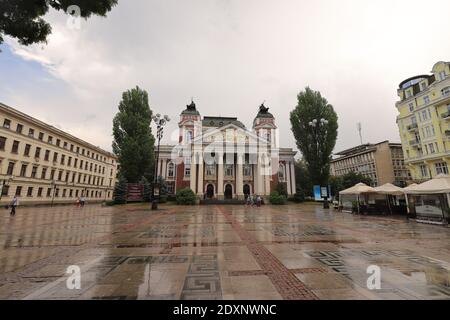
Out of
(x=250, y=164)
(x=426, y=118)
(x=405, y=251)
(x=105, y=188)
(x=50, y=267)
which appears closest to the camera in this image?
(x=50, y=267)

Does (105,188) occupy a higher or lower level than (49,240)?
higher

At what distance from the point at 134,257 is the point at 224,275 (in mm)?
2577

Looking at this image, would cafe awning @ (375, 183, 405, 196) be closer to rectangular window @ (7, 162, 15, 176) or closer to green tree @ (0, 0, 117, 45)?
green tree @ (0, 0, 117, 45)

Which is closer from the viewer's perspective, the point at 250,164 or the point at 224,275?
the point at 224,275

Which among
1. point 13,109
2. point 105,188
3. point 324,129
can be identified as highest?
point 13,109

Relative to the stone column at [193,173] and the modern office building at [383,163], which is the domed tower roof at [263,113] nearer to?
the stone column at [193,173]

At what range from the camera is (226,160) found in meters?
39.5

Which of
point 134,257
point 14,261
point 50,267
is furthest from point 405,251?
point 14,261

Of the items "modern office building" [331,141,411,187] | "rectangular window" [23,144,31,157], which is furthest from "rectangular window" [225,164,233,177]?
"modern office building" [331,141,411,187]

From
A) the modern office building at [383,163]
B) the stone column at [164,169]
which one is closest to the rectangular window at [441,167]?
the modern office building at [383,163]

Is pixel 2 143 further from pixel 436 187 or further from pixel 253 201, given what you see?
pixel 436 187

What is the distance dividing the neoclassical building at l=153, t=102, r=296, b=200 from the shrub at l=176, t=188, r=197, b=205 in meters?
3.33

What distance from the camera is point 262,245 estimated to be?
21.1ft
